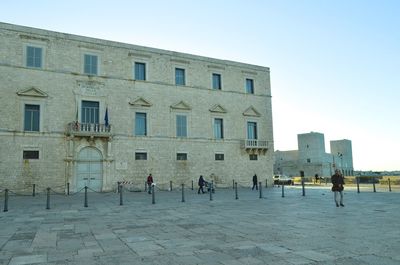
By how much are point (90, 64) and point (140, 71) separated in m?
4.06

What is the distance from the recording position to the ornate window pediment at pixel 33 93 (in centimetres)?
2273

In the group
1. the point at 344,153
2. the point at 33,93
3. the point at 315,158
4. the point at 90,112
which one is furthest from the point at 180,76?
the point at 344,153

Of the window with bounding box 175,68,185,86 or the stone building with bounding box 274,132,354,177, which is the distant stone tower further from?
the window with bounding box 175,68,185,86

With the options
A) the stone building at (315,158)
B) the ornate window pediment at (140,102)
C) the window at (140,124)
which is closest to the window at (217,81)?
the ornate window pediment at (140,102)

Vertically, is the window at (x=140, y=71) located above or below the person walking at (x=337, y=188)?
above

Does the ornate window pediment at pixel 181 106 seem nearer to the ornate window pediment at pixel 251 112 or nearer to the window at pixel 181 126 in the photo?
the window at pixel 181 126

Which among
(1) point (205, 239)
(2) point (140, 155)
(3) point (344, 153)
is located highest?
(3) point (344, 153)

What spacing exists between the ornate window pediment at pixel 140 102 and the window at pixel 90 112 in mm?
2759

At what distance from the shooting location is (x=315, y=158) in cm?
5741

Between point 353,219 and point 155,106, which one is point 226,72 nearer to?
point 155,106

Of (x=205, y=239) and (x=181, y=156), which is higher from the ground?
(x=181, y=156)

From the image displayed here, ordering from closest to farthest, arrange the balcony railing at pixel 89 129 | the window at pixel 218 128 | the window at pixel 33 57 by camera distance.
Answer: the window at pixel 33 57 < the balcony railing at pixel 89 129 < the window at pixel 218 128

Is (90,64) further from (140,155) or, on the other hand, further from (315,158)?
(315,158)

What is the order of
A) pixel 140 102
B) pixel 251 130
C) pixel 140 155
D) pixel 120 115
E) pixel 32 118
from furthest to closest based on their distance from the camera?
pixel 251 130 → pixel 140 102 → pixel 140 155 → pixel 120 115 → pixel 32 118
